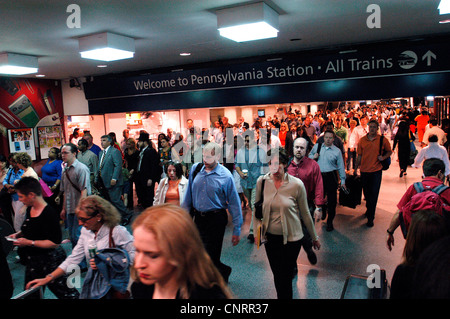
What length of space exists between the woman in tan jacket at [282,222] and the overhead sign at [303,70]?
3917 mm

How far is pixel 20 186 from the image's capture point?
3.13 m

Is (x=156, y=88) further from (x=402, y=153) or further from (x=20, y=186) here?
(x=402, y=153)

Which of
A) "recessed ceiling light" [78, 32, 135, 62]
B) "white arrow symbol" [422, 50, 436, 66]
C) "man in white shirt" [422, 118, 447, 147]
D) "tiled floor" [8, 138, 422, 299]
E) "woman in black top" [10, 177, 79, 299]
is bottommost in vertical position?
"tiled floor" [8, 138, 422, 299]

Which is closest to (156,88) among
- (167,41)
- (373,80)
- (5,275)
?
(167,41)

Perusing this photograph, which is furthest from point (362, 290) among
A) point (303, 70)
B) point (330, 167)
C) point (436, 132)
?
point (436, 132)

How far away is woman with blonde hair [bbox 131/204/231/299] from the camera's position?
138cm

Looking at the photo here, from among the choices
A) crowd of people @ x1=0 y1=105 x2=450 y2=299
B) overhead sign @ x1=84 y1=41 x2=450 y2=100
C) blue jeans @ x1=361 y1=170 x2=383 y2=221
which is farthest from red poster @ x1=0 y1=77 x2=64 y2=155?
blue jeans @ x1=361 y1=170 x2=383 y2=221

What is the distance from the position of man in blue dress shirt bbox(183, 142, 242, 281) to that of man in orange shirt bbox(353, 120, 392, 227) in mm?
3053

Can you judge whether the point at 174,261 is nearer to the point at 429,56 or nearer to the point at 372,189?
the point at 372,189

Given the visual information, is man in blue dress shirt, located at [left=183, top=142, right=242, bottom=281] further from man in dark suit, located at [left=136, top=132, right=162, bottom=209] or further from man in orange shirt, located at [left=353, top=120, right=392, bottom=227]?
man in dark suit, located at [left=136, top=132, right=162, bottom=209]

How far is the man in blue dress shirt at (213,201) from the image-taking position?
379 centimetres

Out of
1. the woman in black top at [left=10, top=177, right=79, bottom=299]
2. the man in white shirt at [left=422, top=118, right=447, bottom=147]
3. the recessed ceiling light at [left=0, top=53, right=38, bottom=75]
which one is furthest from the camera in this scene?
the man in white shirt at [left=422, top=118, right=447, bottom=147]

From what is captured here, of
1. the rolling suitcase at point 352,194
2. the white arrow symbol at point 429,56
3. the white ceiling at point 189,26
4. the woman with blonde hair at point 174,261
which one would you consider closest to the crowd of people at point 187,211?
the woman with blonde hair at point 174,261
